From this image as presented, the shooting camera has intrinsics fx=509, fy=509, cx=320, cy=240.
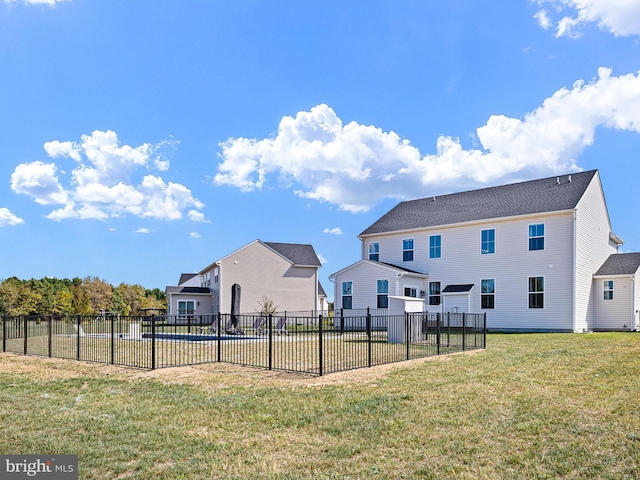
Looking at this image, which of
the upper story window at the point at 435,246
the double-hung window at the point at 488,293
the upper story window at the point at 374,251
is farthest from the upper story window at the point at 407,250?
the double-hung window at the point at 488,293

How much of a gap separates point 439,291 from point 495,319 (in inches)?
141

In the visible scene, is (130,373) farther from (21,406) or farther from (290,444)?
(290,444)

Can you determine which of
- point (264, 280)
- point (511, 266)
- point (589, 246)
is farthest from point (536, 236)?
point (264, 280)

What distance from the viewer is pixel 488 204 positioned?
28.3m

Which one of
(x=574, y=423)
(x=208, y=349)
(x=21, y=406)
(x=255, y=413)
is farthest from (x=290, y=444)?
(x=208, y=349)

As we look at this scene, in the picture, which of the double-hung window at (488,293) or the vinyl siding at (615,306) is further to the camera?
the double-hung window at (488,293)

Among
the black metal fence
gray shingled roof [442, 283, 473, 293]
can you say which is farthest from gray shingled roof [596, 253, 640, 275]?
the black metal fence

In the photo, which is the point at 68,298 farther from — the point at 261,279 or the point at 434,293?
the point at 434,293

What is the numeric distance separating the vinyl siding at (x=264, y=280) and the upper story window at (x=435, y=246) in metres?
12.7

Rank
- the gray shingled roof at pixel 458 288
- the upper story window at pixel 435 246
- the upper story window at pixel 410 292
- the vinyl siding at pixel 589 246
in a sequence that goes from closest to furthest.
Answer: the vinyl siding at pixel 589 246
the gray shingled roof at pixel 458 288
the upper story window at pixel 410 292
the upper story window at pixel 435 246

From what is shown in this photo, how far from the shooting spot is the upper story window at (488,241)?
2666cm

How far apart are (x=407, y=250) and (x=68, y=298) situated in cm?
3989

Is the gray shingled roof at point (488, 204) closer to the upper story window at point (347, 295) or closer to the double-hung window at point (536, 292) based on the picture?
the double-hung window at point (536, 292)

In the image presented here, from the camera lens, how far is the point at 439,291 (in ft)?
93.8
